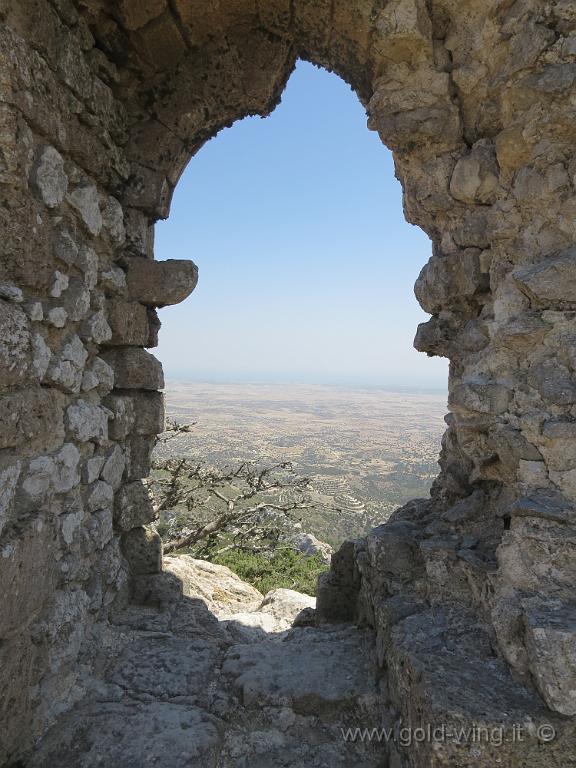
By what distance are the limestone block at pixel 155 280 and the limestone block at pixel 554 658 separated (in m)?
2.66

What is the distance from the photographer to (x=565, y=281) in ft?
6.82

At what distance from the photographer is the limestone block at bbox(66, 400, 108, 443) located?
2490mm

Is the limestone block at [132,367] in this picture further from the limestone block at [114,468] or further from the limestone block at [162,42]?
the limestone block at [162,42]

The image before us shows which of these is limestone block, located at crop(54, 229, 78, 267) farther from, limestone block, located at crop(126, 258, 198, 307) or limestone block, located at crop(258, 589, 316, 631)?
limestone block, located at crop(258, 589, 316, 631)

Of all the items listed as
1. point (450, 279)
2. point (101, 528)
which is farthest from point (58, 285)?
point (450, 279)

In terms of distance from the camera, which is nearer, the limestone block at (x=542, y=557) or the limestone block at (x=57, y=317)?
the limestone block at (x=542, y=557)

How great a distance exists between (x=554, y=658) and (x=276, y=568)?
19.0 ft

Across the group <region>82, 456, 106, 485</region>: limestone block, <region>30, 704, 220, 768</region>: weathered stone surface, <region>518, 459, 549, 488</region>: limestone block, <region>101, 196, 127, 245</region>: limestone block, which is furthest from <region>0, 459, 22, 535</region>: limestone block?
<region>518, 459, 549, 488</region>: limestone block

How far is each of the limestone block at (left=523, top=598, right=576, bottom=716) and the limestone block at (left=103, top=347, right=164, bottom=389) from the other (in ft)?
8.20

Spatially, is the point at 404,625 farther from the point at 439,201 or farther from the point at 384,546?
the point at 439,201

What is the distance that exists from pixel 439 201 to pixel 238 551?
21.7 feet

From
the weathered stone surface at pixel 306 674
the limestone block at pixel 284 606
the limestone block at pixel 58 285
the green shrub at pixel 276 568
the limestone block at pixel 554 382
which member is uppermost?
the limestone block at pixel 58 285

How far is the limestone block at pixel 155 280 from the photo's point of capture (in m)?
3.15

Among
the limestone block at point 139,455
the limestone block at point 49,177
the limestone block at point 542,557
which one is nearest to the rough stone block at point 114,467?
the limestone block at point 139,455
